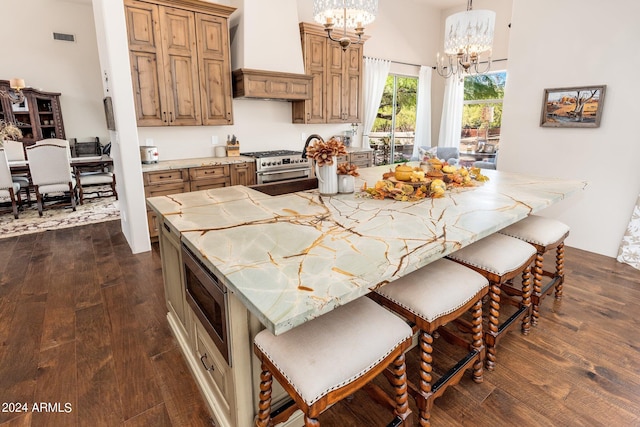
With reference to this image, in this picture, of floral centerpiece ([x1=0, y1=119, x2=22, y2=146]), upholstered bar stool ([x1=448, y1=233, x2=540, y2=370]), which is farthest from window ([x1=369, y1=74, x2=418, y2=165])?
floral centerpiece ([x1=0, y1=119, x2=22, y2=146])

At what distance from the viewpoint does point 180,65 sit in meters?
3.91

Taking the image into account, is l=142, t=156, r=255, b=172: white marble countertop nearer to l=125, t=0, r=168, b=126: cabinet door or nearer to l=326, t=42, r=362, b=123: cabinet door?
l=125, t=0, r=168, b=126: cabinet door

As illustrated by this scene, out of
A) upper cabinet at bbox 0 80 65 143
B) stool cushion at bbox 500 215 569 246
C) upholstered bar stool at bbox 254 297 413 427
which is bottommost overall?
upholstered bar stool at bbox 254 297 413 427

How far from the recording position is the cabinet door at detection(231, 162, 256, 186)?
4312 millimetres

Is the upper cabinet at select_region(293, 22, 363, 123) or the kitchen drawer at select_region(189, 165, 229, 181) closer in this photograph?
the kitchen drawer at select_region(189, 165, 229, 181)

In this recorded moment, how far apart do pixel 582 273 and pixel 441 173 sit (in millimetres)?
1911

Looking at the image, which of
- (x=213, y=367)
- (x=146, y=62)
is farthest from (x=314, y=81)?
(x=213, y=367)

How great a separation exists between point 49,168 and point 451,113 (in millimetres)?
7307

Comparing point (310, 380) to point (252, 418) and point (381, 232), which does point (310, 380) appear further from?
point (381, 232)

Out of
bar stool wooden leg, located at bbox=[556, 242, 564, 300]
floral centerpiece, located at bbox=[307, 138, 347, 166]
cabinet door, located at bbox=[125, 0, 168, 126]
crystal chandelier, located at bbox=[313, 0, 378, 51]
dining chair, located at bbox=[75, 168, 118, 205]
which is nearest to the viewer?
floral centerpiece, located at bbox=[307, 138, 347, 166]

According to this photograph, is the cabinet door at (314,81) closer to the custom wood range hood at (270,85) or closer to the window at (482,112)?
the custom wood range hood at (270,85)

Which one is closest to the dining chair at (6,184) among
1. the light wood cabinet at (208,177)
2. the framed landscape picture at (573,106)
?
the light wood cabinet at (208,177)

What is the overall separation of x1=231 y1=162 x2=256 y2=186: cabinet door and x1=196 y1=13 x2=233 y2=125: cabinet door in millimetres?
593

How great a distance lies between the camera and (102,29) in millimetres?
3324
